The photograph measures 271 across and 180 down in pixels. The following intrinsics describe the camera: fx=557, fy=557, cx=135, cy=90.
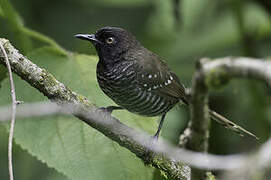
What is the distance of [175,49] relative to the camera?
629cm

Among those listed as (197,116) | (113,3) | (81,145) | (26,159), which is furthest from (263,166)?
(113,3)

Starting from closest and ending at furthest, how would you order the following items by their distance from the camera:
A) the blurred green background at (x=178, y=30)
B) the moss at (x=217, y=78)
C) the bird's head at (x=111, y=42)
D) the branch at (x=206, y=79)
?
the branch at (x=206, y=79) < the moss at (x=217, y=78) < the bird's head at (x=111, y=42) < the blurred green background at (x=178, y=30)

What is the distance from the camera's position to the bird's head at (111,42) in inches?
165

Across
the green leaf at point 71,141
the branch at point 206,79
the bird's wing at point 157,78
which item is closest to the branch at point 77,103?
the green leaf at point 71,141

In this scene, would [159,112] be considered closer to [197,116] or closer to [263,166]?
[197,116]

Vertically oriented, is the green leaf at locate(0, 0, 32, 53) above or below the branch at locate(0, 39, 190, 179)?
above

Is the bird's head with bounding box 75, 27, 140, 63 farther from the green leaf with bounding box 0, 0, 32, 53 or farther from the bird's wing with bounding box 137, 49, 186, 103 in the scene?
the green leaf with bounding box 0, 0, 32, 53

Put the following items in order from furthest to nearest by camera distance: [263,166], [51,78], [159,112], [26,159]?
[26,159]
[159,112]
[51,78]
[263,166]

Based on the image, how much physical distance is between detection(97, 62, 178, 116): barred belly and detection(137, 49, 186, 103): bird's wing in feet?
0.13

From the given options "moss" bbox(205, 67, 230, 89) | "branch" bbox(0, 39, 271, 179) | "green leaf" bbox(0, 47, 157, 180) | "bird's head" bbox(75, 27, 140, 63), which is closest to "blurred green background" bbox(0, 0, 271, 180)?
"bird's head" bbox(75, 27, 140, 63)

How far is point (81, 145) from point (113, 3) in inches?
114

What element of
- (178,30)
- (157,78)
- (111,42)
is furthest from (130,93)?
(178,30)

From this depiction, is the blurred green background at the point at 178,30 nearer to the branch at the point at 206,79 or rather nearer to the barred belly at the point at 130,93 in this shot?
the barred belly at the point at 130,93

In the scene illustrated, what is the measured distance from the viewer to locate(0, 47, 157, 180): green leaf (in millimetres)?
3115
